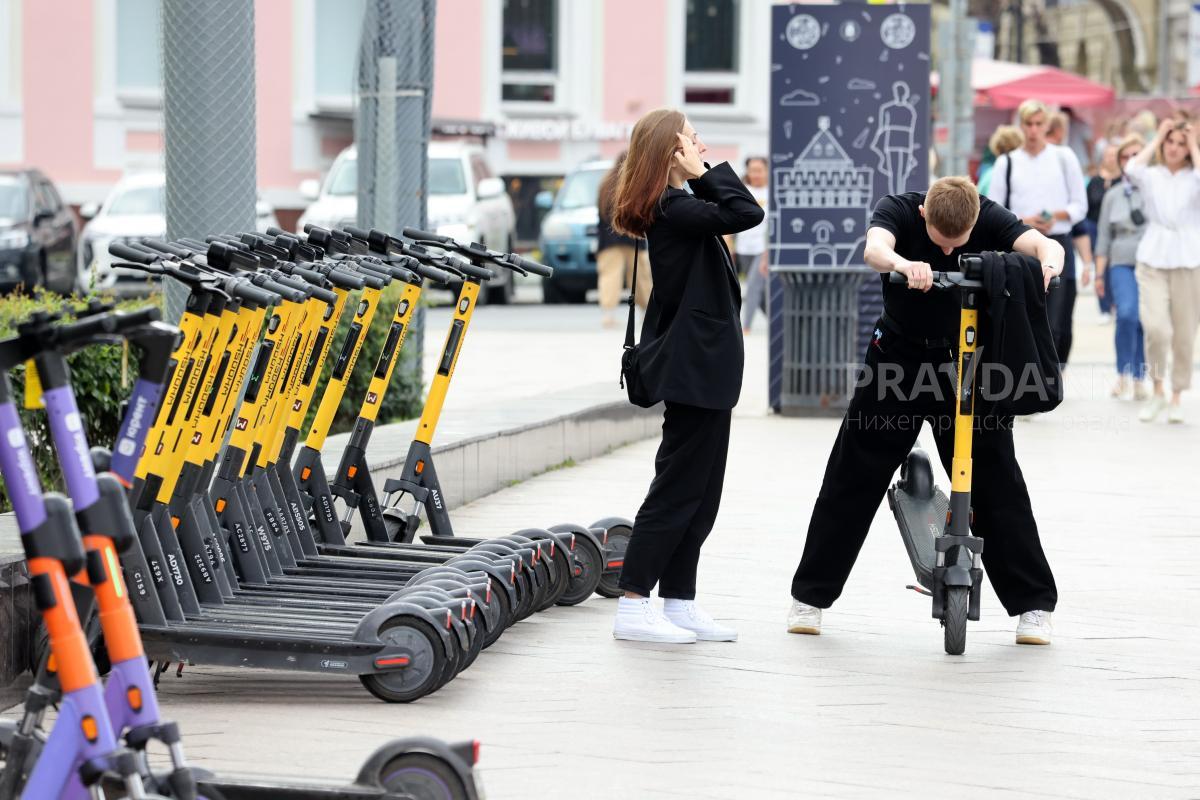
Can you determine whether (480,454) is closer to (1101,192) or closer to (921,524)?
(921,524)

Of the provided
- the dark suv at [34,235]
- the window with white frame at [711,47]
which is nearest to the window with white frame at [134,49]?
the dark suv at [34,235]

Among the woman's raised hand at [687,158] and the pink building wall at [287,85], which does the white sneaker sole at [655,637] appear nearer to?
the woman's raised hand at [687,158]

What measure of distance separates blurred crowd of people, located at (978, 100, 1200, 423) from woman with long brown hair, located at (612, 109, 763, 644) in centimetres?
620

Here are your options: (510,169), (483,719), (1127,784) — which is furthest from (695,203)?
(510,169)

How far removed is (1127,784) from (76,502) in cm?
257

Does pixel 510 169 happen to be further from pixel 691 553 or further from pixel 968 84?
pixel 691 553

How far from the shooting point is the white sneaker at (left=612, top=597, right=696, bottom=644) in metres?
6.51

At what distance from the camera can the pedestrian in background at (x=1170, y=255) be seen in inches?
506

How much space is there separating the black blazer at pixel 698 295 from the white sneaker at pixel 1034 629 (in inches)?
46.8

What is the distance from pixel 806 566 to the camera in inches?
266

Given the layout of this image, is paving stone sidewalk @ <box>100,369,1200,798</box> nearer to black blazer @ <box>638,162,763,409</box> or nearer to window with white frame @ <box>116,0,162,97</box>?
black blazer @ <box>638,162,763,409</box>

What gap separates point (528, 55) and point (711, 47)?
3227mm

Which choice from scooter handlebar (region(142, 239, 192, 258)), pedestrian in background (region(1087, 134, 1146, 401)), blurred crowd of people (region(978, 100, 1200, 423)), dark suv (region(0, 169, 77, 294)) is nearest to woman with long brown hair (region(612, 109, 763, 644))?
scooter handlebar (region(142, 239, 192, 258))

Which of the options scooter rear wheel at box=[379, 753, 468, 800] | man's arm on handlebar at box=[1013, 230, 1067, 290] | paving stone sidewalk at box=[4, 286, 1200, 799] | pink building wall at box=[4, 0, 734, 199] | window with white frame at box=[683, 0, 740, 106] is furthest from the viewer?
window with white frame at box=[683, 0, 740, 106]
